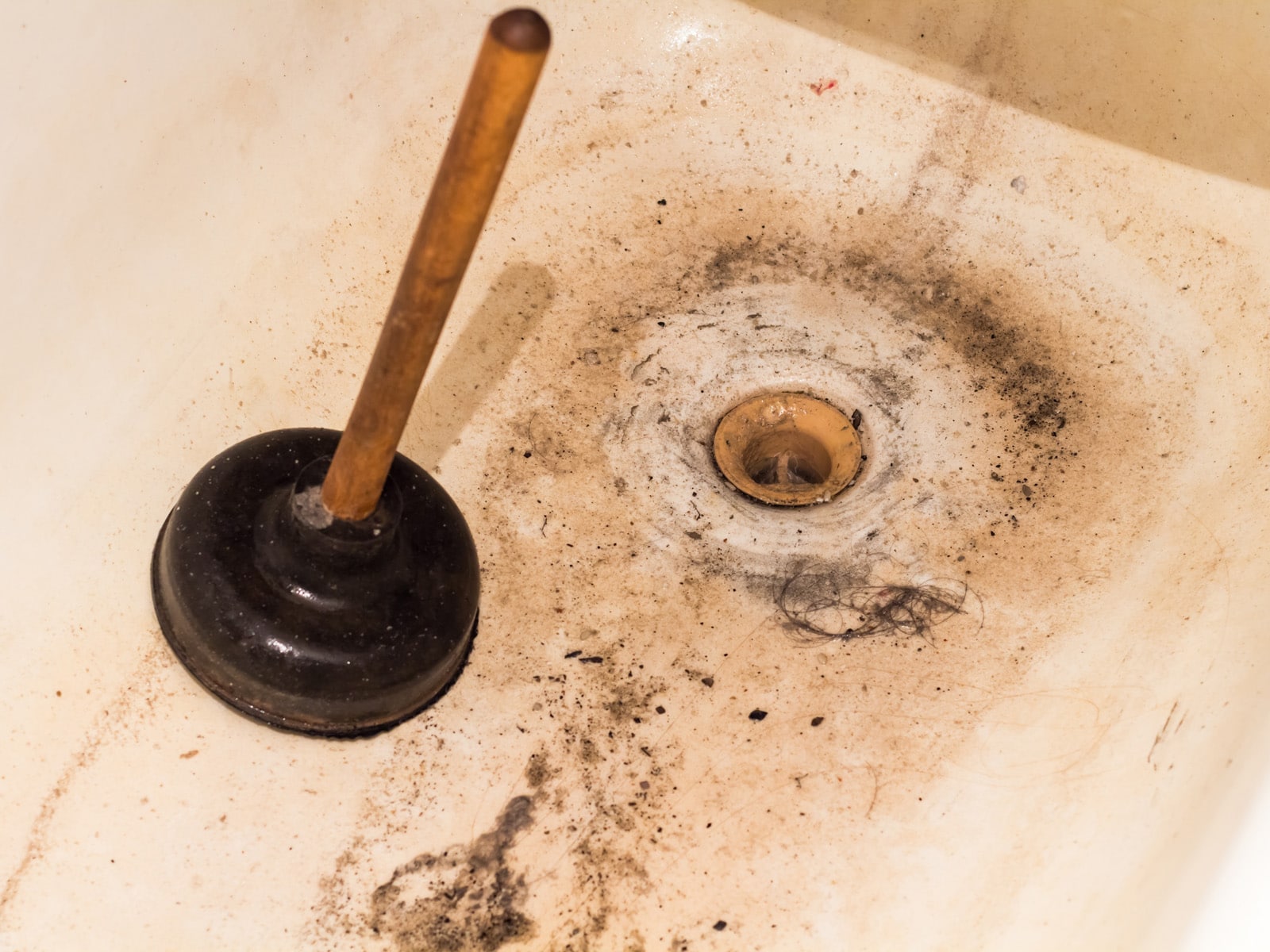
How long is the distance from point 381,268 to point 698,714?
35 cm

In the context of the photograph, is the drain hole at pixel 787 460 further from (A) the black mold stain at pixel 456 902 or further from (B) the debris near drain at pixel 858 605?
(A) the black mold stain at pixel 456 902

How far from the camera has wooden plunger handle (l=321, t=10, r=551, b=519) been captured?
380 millimetres

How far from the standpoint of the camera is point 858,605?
728mm

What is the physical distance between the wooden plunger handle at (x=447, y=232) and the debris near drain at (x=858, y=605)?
0.29 metres

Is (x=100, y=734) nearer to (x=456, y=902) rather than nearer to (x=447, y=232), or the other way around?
(x=456, y=902)

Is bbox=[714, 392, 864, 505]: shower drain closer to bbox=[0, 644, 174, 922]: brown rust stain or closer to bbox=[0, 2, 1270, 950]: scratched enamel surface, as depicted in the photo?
bbox=[0, 2, 1270, 950]: scratched enamel surface

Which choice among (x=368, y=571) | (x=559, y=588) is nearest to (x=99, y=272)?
(x=368, y=571)

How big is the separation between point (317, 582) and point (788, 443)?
360 mm

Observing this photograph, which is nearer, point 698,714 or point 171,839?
point 171,839

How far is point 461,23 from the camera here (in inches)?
31.4

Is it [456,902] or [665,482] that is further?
[665,482]

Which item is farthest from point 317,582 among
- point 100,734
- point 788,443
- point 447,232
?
point 788,443

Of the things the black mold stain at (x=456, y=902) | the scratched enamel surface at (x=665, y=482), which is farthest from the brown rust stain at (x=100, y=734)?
the black mold stain at (x=456, y=902)

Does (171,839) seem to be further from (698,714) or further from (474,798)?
(698,714)
